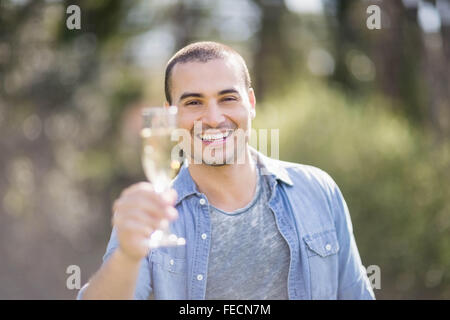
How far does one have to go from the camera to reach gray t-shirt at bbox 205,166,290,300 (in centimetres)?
266

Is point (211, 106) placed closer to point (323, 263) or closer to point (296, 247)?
point (296, 247)

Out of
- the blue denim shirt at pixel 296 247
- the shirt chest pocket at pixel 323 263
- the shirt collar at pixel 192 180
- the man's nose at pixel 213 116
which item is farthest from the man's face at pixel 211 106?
the shirt chest pocket at pixel 323 263

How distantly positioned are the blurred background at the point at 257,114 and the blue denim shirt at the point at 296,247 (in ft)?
11.2

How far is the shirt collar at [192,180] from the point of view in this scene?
2826 mm

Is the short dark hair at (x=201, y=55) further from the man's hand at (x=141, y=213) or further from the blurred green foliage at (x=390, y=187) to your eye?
the blurred green foliage at (x=390, y=187)

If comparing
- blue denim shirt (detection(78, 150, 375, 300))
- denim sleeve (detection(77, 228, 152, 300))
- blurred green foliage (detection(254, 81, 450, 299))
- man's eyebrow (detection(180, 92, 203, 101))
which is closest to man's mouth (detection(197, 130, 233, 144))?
man's eyebrow (detection(180, 92, 203, 101))

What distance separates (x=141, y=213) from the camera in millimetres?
1816

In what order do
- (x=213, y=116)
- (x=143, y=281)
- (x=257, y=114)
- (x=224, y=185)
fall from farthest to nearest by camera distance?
(x=257, y=114) → (x=224, y=185) → (x=213, y=116) → (x=143, y=281)

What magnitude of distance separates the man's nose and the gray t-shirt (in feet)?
1.45

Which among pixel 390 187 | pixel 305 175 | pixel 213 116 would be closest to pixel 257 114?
pixel 390 187

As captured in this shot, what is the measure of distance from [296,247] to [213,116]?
30.4 inches
